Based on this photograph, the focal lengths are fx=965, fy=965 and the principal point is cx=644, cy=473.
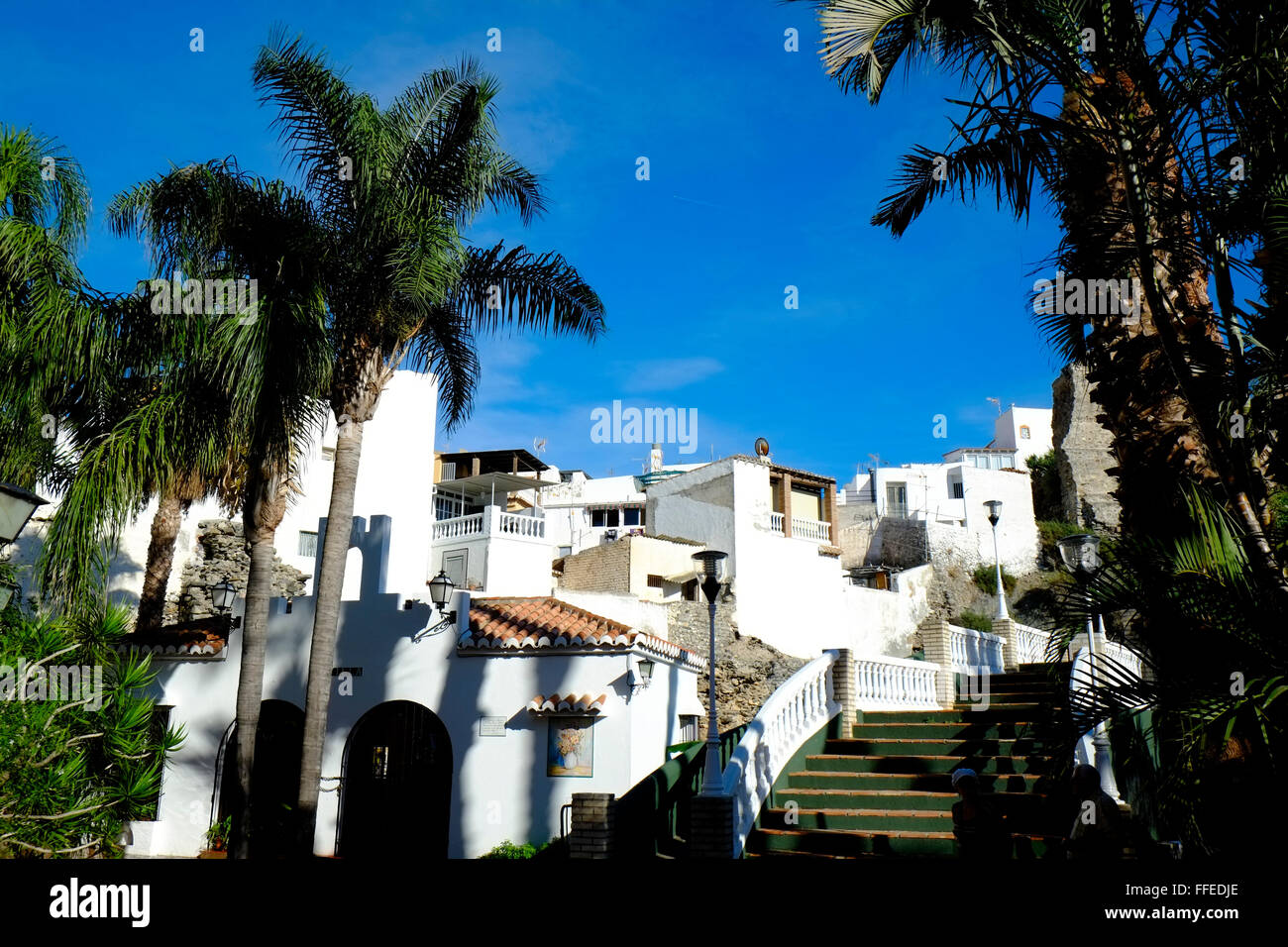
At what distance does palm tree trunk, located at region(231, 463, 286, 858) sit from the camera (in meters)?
13.5

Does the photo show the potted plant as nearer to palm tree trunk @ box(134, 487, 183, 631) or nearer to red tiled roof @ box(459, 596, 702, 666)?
palm tree trunk @ box(134, 487, 183, 631)

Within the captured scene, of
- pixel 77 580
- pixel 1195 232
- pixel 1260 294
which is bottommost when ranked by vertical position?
pixel 77 580

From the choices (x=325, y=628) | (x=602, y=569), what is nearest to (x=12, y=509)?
(x=325, y=628)

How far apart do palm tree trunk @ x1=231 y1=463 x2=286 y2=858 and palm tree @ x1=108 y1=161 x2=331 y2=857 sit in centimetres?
1

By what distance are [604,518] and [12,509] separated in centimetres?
3962

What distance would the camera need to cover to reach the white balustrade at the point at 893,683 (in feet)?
51.9

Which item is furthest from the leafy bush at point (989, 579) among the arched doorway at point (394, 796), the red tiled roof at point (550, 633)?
the arched doorway at point (394, 796)

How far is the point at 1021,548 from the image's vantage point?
4966 cm

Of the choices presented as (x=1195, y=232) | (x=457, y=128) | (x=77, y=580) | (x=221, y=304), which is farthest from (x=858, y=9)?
(x=77, y=580)

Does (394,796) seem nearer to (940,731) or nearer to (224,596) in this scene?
(224,596)

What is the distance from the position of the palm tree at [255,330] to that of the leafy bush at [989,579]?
38674 millimetres

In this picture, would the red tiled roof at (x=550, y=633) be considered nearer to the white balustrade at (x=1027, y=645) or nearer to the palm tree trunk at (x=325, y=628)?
the palm tree trunk at (x=325, y=628)
